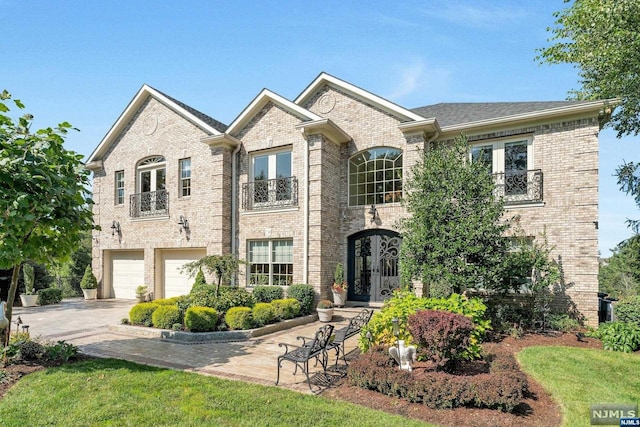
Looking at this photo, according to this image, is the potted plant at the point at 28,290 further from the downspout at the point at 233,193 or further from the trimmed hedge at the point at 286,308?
the trimmed hedge at the point at 286,308

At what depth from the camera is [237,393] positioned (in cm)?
531

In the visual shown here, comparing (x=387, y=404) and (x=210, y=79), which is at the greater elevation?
(x=210, y=79)

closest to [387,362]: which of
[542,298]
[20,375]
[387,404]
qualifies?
[387,404]

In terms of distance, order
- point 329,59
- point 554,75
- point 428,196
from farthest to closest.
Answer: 1. point 554,75
2. point 329,59
3. point 428,196

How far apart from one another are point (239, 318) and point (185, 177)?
8.60m

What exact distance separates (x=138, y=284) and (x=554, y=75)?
20182 mm

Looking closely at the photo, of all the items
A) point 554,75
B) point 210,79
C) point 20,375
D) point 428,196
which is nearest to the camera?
point 20,375

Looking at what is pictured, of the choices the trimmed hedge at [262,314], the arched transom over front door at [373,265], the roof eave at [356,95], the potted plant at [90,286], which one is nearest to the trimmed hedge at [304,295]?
the trimmed hedge at [262,314]

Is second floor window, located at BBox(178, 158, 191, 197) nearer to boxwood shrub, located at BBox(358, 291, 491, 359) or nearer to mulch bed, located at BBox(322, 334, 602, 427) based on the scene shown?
boxwood shrub, located at BBox(358, 291, 491, 359)

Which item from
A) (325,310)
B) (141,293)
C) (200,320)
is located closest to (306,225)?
(325,310)

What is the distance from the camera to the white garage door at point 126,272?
17.3 metres

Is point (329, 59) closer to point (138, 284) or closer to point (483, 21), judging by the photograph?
point (483, 21)

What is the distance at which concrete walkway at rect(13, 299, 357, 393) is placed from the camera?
21.1 feet

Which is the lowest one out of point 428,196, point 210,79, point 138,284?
point 138,284
